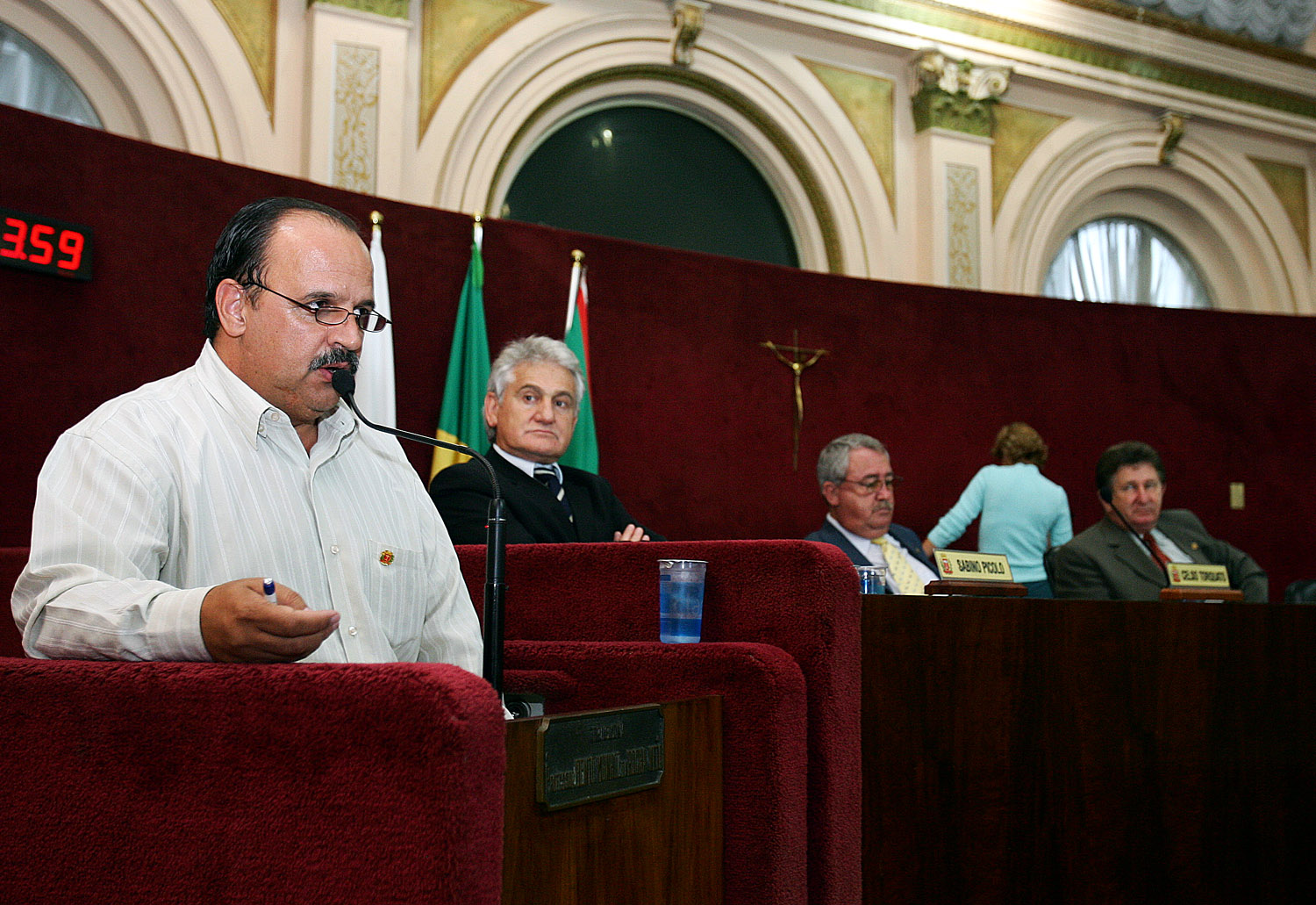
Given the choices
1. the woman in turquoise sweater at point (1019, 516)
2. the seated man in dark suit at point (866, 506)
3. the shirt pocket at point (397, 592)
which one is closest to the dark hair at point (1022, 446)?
the woman in turquoise sweater at point (1019, 516)

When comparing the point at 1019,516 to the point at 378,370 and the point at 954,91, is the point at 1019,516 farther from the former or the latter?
the point at 954,91

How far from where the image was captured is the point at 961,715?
1989 millimetres

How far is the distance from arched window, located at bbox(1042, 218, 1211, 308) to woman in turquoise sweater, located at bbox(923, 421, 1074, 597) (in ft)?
10.4

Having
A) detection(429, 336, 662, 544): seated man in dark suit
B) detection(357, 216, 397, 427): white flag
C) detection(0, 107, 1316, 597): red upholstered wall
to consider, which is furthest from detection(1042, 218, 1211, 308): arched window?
detection(429, 336, 662, 544): seated man in dark suit

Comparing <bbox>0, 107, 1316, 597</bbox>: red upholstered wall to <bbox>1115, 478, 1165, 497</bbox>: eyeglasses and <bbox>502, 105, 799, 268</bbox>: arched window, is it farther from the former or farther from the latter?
<bbox>1115, 478, 1165, 497</bbox>: eyeglasses

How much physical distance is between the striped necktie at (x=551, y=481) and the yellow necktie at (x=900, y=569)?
3.24ft

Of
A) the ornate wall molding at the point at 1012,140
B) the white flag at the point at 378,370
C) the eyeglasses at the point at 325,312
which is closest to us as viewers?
the eyeglasses at the point at 325,312

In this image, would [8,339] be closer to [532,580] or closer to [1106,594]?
[532,580]

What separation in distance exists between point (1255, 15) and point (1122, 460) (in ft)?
16.7

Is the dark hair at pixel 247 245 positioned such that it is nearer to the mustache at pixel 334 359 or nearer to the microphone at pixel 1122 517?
the mustache at pixel 334 359

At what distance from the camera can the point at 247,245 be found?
1.44 meters

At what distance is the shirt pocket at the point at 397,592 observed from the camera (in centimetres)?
143

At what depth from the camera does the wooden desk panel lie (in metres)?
1.97

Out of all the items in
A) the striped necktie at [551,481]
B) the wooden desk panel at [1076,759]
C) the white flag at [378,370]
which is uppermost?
the white flag at [378,370]
